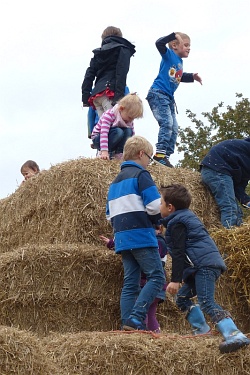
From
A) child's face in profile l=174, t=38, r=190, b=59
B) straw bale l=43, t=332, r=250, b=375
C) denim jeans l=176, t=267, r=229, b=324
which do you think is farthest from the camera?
child's face in profile l=174, t=38, r=190, b=59

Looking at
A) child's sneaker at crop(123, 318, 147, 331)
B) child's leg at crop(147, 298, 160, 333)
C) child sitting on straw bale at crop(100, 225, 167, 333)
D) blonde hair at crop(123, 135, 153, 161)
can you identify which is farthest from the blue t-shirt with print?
child's sneaker at crop(123, 318, 147, 331)

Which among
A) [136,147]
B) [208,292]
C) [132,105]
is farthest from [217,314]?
[132,105]

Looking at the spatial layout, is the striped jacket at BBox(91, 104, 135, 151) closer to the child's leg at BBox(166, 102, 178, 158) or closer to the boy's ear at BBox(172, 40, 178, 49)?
the child's leg at BBox(166, 102, 178, 158)

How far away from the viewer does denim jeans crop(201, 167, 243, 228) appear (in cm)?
998

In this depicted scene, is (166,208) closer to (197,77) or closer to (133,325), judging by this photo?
(133,325)

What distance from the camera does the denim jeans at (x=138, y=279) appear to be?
24.5 feet

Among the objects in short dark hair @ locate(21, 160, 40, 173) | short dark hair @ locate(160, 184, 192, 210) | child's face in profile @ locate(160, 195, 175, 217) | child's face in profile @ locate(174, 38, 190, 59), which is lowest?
child's face in profile @ locate(160, 195, 175, 217)

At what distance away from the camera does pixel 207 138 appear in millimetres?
29484

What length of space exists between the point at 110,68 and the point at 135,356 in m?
5.51

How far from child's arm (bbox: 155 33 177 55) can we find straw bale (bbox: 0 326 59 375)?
20.7 ft

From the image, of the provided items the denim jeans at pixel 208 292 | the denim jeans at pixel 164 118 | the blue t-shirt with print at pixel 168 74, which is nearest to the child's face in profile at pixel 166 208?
the denim jeans at pixel 208 292

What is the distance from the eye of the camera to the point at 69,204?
924 cm

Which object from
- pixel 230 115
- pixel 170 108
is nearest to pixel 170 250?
pixel 170 108

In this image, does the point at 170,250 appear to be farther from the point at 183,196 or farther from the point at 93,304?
the point at 93,304
